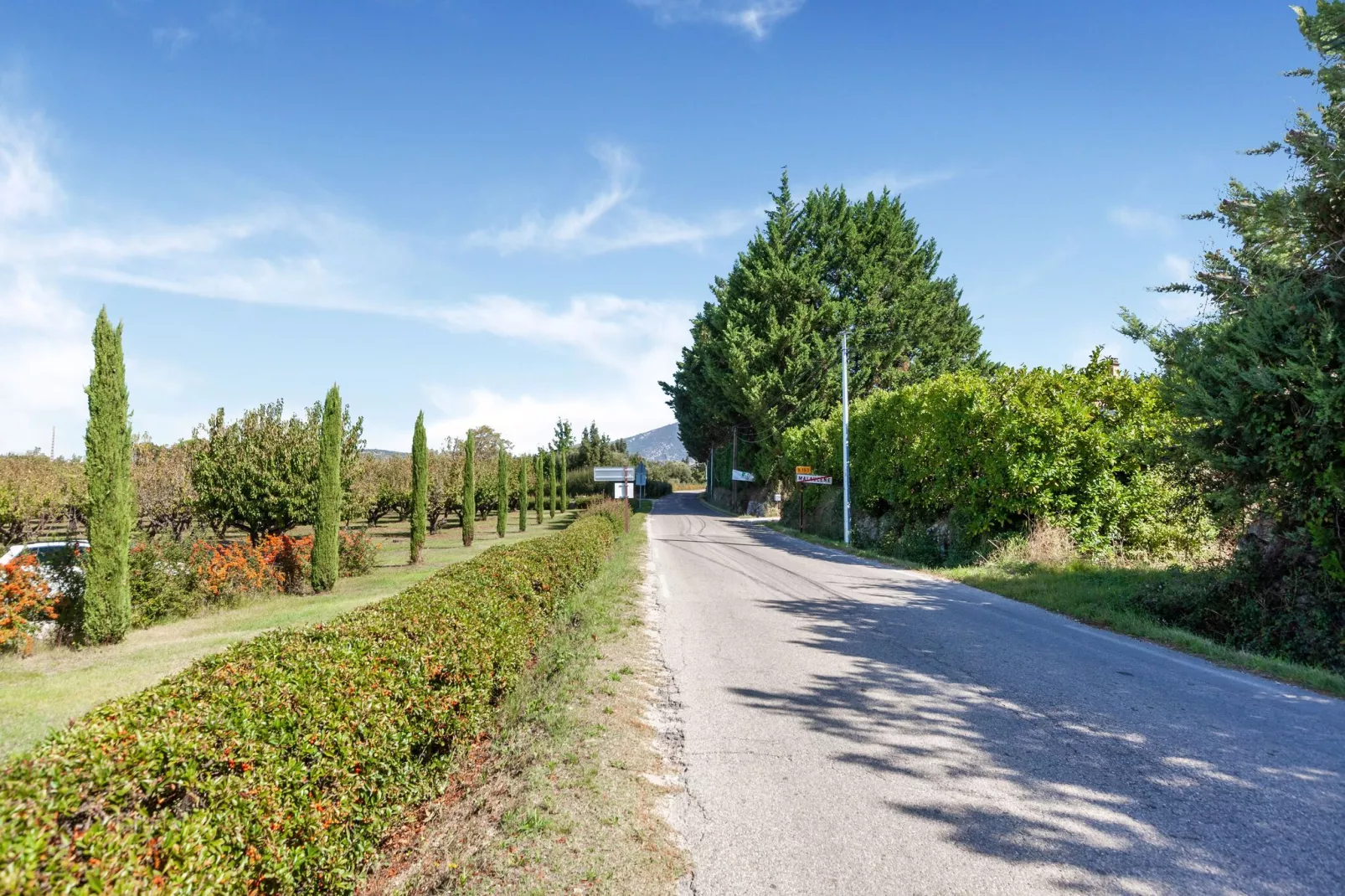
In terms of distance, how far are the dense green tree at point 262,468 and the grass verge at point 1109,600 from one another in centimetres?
1698

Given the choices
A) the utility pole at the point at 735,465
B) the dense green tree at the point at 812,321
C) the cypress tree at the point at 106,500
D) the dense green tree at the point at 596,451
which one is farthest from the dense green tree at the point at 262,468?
the dense green tree at the point at 596,451

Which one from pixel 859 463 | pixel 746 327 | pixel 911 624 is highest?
pixel 746 327

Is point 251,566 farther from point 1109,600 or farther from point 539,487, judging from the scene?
point 539,487

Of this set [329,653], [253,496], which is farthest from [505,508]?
[329,653]

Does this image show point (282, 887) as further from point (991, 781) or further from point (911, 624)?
point (911, 624)

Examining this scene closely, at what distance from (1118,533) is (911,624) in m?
8.89

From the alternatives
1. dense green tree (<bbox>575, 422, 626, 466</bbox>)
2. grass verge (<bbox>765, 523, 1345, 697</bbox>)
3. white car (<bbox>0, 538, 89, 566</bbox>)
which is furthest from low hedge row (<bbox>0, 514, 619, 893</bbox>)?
dense green tree (<bbox>575, 422, 626, 466</bbox>)

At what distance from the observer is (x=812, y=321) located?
42.0 m

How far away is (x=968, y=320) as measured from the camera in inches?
2298

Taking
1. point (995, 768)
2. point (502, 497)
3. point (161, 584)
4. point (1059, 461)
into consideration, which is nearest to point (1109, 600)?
point (1059, 461)

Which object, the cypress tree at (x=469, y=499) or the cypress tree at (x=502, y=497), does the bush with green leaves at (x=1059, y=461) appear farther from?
the cypress tree at (x=502, y=497)

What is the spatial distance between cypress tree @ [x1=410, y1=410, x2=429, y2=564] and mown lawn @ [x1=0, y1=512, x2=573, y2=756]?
4.23 m

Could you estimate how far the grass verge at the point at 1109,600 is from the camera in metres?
6.97

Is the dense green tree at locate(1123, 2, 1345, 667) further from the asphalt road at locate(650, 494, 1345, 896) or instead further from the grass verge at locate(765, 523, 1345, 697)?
the asphalt road at locate(650, 494, 1345, 896)
